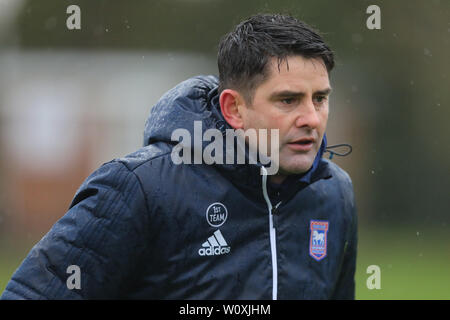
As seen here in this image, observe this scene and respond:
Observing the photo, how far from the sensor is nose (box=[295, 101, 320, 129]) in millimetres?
2748

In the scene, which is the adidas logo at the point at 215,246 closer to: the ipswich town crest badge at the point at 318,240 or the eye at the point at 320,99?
the ipswich town crest badge at the point at 318,240

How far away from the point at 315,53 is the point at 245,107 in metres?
0.36

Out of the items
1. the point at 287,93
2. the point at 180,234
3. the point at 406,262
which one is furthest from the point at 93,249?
the point at 406,262

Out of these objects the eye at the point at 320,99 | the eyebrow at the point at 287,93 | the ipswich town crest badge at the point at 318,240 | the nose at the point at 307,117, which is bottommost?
the ipswich town crest badge at the point at 318,240

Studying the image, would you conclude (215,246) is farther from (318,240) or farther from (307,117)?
(307,117)

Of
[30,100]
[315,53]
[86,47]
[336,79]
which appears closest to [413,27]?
[336,79]

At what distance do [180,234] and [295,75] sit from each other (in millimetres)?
776

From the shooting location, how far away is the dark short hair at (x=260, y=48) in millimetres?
2838

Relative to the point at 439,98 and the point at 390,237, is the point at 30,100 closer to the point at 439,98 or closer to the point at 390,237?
the point at 390,237

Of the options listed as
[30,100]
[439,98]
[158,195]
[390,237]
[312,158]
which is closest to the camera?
[158,195]

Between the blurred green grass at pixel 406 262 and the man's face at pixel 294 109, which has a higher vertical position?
the man's face at pixel 294 109

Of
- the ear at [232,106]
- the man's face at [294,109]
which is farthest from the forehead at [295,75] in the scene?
the ear at [232,106]
